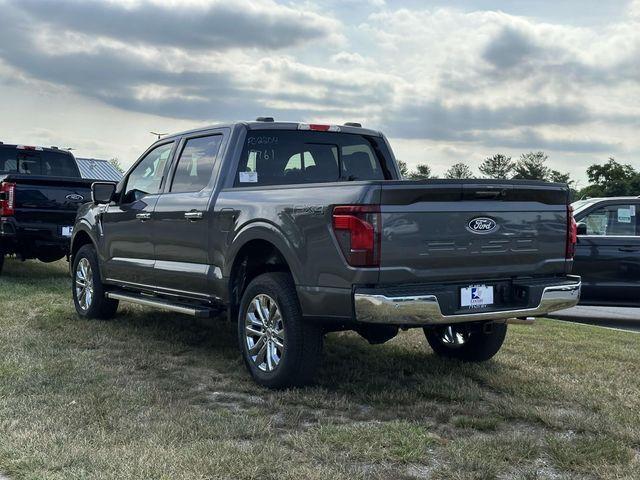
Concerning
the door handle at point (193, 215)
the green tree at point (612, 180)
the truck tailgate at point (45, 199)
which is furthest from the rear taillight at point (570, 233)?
the green tree at point (612, 180)

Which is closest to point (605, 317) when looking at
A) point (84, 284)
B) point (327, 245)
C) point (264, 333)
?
point (264, 333)

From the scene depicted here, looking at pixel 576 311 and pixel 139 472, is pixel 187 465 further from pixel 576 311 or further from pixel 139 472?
pixel 576 311

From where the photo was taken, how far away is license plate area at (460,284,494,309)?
475cm

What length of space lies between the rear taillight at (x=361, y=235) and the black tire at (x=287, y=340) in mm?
698

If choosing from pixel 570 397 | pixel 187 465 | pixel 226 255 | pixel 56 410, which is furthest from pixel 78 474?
pixel 570 397

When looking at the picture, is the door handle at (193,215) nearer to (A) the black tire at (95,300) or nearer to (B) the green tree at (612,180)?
(A) the black tire at (95,300)

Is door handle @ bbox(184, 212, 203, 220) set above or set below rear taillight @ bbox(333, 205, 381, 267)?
above

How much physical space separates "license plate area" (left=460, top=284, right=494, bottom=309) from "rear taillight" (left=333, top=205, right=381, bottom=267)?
2.15 ft

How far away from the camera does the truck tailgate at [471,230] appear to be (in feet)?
14.9

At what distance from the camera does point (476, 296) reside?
15.8 ft

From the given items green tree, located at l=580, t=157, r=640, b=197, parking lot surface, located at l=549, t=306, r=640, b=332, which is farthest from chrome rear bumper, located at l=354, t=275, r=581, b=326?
green tree, located at l=580, t=157, r=640, b=197

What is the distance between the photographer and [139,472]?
350 cm

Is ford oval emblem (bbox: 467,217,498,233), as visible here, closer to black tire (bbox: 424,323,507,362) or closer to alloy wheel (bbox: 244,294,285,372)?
black tire (bbox: 424,323,507,362)

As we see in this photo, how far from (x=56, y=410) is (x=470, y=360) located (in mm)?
3301
